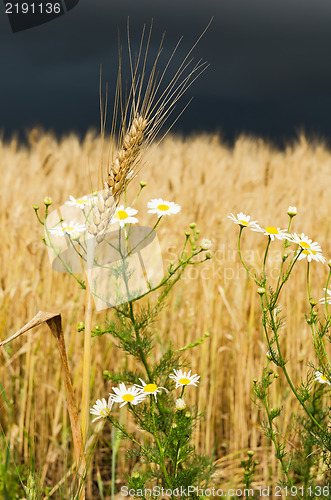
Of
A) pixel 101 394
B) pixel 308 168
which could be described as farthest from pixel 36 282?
pixel 308 168

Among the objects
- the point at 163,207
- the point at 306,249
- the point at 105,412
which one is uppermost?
the point at 163,207

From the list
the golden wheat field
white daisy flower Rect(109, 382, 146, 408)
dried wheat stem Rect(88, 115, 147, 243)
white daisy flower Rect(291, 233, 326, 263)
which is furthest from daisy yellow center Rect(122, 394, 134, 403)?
the golden wheat field

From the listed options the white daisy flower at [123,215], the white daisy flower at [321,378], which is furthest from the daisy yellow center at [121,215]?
the white daisy flower at [321,378]

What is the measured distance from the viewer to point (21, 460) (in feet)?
6.45

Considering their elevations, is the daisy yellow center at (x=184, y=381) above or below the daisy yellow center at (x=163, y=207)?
below

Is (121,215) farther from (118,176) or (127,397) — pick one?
(127,397)

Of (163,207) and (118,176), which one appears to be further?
(163,207)

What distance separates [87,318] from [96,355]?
52.8 inches

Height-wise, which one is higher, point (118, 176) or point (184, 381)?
point (118, 176)

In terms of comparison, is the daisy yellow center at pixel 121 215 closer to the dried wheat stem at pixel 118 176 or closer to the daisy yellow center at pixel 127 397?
the dried wheat stem at pixel 118 176

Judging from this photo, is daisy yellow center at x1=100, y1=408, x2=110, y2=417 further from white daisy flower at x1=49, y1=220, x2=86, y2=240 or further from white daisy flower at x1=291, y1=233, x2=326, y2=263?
white daisy flower at x1=291, y1=233, x2=326, y2=263

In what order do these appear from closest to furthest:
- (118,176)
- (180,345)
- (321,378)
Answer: (118,176) → (321,378) → (180,345)

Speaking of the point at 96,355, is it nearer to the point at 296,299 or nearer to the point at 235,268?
the point at 235,268

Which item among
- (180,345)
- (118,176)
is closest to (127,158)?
(118,176)
